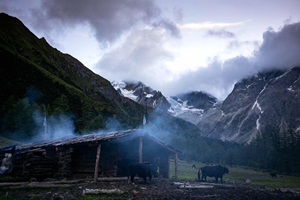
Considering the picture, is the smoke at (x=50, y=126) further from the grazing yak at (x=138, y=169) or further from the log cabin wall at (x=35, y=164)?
the grazing yak at (x=138, y=169)

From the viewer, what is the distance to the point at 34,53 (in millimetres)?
142250

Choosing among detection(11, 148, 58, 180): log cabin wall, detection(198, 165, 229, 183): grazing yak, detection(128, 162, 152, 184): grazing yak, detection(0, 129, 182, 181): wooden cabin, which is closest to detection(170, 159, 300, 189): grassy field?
detection(198, 165, 229, 183): grazing yak

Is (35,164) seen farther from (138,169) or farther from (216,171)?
(216,171)

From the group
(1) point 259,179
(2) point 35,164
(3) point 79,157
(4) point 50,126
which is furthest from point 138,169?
(4) point 50,126

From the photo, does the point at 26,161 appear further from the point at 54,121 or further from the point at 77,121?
the point at 77,121

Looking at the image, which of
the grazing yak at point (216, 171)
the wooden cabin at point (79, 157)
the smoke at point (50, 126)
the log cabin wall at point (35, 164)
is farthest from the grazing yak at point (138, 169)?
the smoke at point (50, 126)

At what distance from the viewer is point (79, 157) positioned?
2220 cm

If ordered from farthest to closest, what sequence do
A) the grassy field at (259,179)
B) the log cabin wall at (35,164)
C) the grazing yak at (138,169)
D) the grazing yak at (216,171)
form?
the grassy field at (259,179)
the grazing yak at (216,171)
the log cabin wall at (35,164)
the grazing yak at (138,169)

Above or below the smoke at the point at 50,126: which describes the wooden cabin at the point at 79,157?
below

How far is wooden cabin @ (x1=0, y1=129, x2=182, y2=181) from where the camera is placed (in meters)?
19.4

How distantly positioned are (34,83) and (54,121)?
4792cm

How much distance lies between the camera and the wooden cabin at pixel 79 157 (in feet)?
63.8

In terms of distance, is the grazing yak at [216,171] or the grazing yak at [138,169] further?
the grazing yak at [216,171]

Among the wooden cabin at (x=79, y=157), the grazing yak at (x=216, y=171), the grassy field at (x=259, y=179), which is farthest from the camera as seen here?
the grassy field at (x=259, y=179)
